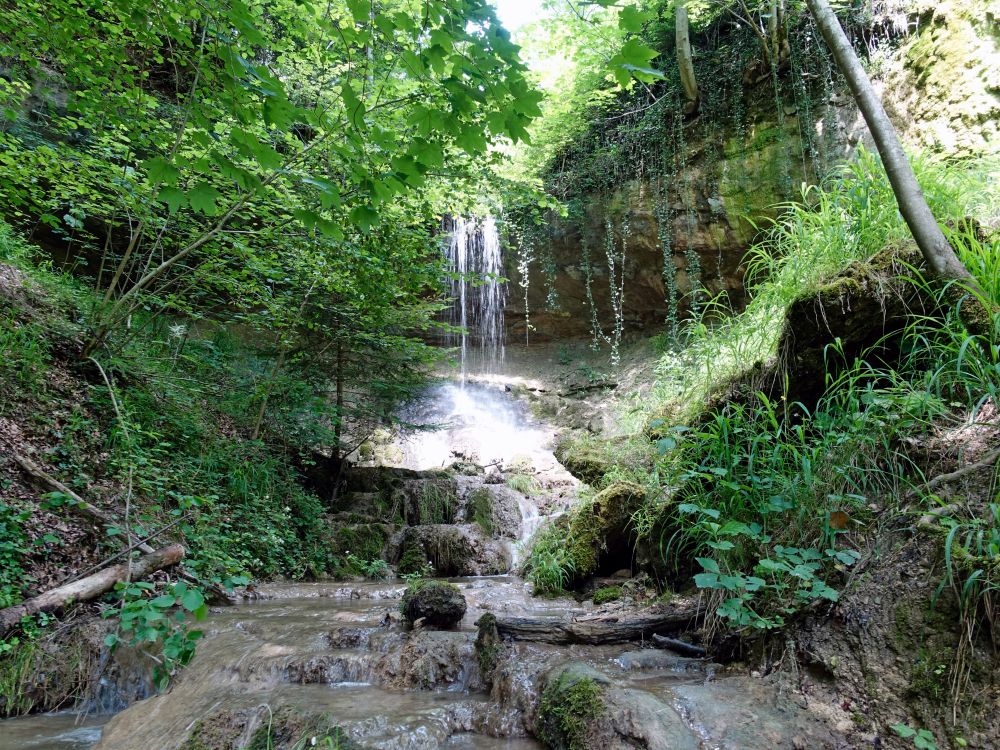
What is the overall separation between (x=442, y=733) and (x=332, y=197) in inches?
95.6

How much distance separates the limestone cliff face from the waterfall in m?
0.43

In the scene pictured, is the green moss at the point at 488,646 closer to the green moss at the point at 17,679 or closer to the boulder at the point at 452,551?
the green moss at the point at 17,679

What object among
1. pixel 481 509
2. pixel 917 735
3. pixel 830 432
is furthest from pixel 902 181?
pixel 481 509

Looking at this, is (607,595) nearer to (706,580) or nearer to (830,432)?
(706,580)

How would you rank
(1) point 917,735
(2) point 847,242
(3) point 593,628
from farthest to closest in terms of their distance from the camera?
(2) point 847,242 < (3) point 593,628 < (1) point 917,735

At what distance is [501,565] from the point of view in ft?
22.6

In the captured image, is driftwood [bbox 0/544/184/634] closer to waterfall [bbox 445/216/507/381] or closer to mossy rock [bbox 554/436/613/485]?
mossy rock [bbox 554/436/613/485]

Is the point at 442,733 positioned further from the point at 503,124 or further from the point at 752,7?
the point at 752,7

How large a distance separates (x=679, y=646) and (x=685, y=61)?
9.94m

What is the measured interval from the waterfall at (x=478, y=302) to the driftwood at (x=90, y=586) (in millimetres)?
9335

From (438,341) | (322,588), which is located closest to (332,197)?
(322,588)

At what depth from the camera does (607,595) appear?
4066 mm

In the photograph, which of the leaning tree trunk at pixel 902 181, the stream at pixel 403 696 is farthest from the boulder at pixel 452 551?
the leaning tree trunk at pixel 902 181

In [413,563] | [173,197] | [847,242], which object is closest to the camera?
[173,197]
